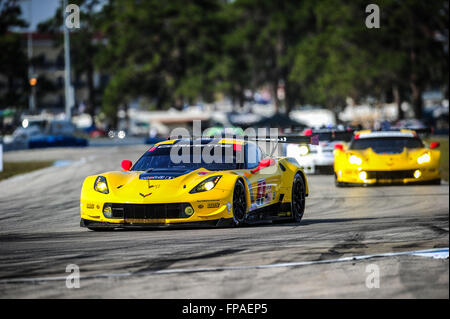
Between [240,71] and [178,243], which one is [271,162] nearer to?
[178,243]

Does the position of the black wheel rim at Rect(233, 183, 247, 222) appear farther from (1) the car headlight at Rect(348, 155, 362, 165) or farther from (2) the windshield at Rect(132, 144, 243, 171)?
(1) the car headlight at Rect(348, 155, 362, 165)

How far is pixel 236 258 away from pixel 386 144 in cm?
Answer: 1357

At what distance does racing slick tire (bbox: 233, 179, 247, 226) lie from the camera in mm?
12359

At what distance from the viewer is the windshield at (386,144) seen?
71.5 feet

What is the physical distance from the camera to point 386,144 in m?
22.2

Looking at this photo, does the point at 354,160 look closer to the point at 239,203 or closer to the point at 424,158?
the point at 424,158

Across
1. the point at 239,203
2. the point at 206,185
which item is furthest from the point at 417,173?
A: the point at 206,185

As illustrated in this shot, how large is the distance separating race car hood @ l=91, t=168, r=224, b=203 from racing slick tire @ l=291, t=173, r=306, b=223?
174cm

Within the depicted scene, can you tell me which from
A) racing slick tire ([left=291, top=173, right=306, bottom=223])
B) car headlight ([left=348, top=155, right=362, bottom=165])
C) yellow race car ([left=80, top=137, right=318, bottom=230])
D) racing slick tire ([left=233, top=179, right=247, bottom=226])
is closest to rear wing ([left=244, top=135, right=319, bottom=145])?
yellow race car ([left=80, top=137, right=318, bottom=230])

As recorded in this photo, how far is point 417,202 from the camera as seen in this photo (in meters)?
16.9

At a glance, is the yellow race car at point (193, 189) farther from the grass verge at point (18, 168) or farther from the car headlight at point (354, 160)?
the grass verge at point (18, 168)

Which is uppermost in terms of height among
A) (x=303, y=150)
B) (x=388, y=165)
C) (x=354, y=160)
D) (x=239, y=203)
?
(x=303, y=150)

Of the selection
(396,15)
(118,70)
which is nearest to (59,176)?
(396,15)
